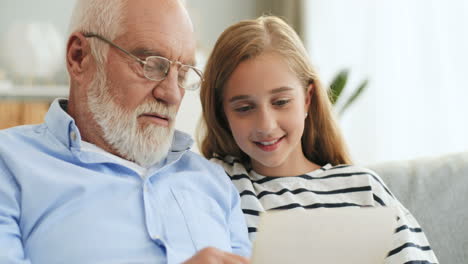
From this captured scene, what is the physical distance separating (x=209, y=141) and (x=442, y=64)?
6.32 feet

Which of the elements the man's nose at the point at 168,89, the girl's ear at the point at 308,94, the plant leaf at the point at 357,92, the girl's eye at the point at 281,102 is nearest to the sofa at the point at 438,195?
the girl's ear at the point at 308,94

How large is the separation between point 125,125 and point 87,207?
24 cm

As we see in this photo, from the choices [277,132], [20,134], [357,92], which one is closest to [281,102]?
[277,132]

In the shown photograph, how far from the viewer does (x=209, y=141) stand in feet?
5.94

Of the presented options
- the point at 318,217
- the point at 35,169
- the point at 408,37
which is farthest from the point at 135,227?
the point at 408,37

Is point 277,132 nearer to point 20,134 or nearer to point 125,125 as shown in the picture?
point 125,125

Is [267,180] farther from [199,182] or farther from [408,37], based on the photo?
[408,37]

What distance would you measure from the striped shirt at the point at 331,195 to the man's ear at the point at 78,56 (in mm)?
534

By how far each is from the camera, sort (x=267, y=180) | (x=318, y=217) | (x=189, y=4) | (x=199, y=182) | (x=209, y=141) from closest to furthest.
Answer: (x=318, y=217)
(x=199, y=182)
(x=267, y=180)
(x=209, y=141)
(x=189, y=4)

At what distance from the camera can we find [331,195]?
1.61m

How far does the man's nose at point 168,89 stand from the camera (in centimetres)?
139

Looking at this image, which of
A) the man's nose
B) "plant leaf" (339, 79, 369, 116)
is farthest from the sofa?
"plant leaf" (339, 79, 369, 116)

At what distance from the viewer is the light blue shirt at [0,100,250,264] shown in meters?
1.19

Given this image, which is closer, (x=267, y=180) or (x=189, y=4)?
(x=267, y=180)
